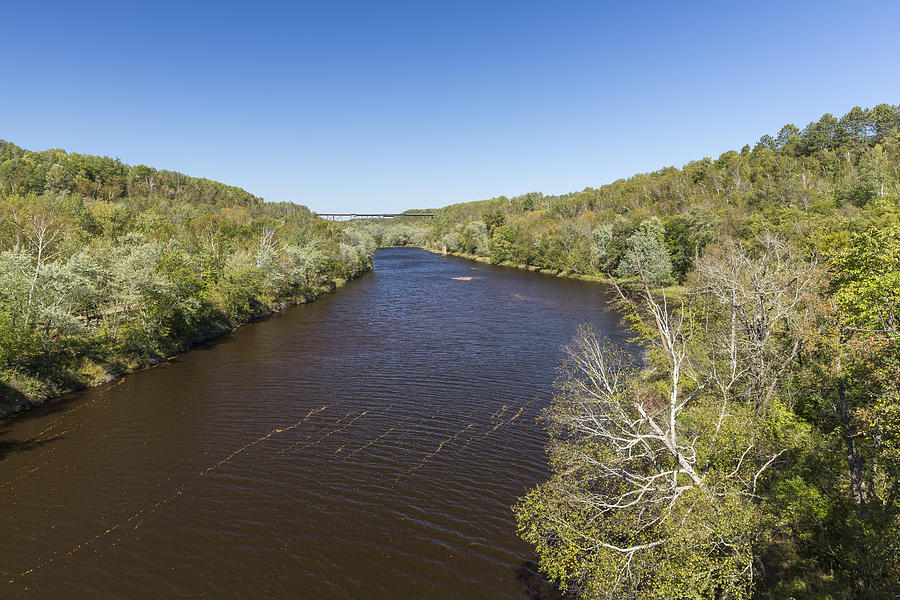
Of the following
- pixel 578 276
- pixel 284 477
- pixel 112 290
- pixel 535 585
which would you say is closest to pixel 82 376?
pixel 112 290

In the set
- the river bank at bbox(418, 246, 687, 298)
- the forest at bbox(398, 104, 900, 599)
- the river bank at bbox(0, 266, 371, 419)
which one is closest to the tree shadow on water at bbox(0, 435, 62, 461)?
the river bank at bbox(0, 266, 371, 419)

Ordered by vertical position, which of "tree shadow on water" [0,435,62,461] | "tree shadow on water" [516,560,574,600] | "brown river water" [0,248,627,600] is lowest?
"tree shadow on water" [516,560,574,600]

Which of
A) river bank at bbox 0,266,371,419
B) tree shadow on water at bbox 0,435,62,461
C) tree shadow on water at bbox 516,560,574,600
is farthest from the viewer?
river bank at bbox 0,266,371,419

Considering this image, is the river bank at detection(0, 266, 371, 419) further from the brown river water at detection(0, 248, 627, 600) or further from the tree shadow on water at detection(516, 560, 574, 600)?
the tree shadow on water at detection(516, 560, 574, 600)

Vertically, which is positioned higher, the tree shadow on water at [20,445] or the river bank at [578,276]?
the river bank at [578,276]

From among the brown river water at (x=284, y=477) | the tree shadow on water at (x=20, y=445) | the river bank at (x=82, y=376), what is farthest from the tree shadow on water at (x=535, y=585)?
the river bank at (x=82, y=376)

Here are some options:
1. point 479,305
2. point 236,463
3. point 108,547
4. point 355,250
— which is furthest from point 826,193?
point 108,547

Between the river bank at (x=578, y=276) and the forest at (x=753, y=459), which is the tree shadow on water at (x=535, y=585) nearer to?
the forest at (x=753, y=459)

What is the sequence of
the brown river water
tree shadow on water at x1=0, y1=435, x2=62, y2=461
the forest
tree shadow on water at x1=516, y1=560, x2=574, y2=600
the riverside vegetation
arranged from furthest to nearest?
1. the riverside vegetation
2. tree shadow on water at x1=0, y1=435, x2=62, y2=461
3. the brown river water
4. tree shadow on water at x1=516, y1=560, x2=574, y2=600
5. the forest
